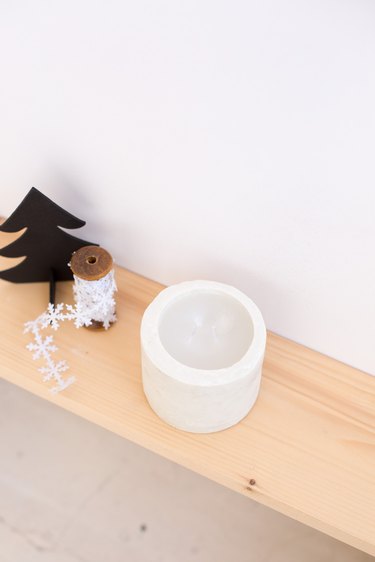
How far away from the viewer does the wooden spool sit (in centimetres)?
62

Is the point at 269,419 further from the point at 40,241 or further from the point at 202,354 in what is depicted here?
the point at 40,241

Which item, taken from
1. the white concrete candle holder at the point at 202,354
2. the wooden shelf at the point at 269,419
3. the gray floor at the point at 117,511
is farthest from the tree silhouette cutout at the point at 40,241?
the gray floor at the point at 117,511

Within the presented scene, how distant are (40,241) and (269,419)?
304 mm

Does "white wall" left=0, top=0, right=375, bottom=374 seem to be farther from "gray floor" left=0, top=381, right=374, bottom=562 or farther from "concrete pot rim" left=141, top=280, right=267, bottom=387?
"gray floor" left=0, top=381, right=374, bottom=562

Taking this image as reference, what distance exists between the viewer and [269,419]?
2.10 feet

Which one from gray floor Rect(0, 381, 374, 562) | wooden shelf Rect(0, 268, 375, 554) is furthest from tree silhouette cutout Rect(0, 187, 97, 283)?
gray floor Rect(0, 381, 374, 562)

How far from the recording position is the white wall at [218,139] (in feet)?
1.52

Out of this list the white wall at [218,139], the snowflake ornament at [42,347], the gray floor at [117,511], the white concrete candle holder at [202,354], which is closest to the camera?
the white wall at [218,139]

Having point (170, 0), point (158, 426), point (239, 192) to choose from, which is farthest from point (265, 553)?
point (170, 0)

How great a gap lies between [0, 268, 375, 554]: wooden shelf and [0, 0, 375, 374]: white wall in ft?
0.16

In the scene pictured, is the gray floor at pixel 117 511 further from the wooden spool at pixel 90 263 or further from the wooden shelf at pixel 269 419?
the wooden spool at pixel 90 263

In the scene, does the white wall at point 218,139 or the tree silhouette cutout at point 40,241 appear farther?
the tree silhouette cutout at point 40,241

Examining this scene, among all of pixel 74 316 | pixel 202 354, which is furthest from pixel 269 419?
pixel 74 316

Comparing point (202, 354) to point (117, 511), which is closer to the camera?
point (202, 354)
